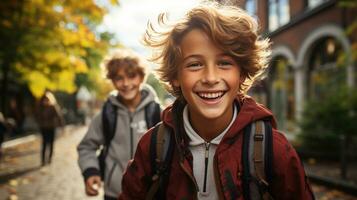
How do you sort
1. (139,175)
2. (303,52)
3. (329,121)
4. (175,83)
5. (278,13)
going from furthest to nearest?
(278,13) < (303,52) < (329,121) < (175,83) < (139,175)

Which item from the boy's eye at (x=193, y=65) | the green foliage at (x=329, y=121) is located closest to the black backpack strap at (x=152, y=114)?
the boy's eye at (x=193, y=65)

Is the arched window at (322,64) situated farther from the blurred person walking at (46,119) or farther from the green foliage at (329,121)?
the blurred person walking at (46,119)

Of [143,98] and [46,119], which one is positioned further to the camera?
[46,119]

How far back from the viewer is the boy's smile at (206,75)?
2.04 meters

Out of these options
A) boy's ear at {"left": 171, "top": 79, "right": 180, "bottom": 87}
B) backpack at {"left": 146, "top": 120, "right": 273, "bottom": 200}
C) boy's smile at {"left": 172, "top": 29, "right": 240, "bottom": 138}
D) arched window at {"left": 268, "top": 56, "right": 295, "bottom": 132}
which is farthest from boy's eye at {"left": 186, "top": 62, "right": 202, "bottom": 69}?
arched window at {"left": 268, "top": 56, "right": 295, "bottom": 132}

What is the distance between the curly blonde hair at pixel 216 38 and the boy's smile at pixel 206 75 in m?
0.04

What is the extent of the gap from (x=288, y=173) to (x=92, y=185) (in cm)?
173

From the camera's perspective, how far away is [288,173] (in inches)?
76.8

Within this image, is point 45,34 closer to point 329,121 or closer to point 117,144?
point 329,121

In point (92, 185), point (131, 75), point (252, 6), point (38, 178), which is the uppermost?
point (252, 6)

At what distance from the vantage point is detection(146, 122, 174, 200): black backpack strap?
2088 millimetres

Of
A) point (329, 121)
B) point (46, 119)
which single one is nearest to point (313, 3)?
point (329, 121)

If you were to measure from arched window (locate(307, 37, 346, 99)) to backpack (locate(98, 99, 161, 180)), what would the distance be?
12010 mm

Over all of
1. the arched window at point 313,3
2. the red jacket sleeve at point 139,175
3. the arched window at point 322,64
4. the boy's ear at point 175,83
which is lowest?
the red jacket sleeve at point 139,175
